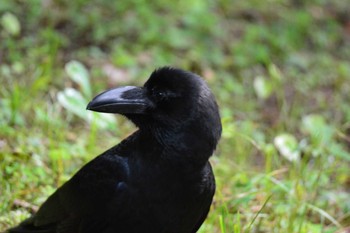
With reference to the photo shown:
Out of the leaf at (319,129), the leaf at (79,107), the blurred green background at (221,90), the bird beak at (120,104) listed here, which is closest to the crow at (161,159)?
the bird beak at (120,104)

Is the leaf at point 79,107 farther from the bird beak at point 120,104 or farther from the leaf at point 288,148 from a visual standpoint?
the bird beak at point 120,104

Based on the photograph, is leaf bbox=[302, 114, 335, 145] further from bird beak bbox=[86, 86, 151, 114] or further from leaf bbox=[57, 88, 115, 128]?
bird beak bbox=[86, 86, 151, 114]

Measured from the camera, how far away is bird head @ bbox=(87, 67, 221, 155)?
287cm

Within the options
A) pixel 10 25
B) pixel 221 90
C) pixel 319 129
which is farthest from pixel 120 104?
pixel 221 90

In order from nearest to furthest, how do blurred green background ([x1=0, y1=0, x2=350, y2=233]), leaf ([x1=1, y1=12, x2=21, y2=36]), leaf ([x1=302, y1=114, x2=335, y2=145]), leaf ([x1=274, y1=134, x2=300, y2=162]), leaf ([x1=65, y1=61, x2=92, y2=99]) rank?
blurred green background ([x1=0, y1=0, x2=350, y2=233]) < leaf ([x1=274, y1=134, x2=300, y2=162]) < leaf ([x1=65, y1=61, x2=92, y2=99]) < leaf ([x1=302, y1=114, x2=335, y2=145]) < leaf ([x1=1, y1=12, x2=21, y2=36])

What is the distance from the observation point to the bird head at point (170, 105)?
287 centimetres

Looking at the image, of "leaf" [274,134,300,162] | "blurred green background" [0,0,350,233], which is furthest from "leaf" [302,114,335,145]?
"leaf" [274,134,300,162]

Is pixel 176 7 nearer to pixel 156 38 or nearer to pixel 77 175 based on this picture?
pixel 156 38

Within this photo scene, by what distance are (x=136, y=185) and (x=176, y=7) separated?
14.2 feet

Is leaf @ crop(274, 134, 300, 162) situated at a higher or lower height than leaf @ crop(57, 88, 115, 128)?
lower

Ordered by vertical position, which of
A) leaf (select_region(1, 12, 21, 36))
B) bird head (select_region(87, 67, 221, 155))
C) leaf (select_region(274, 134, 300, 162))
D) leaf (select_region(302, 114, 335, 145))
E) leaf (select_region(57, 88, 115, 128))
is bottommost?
leaf (select_region(302, 114, 335, 145))

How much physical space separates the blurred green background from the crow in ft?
1.24

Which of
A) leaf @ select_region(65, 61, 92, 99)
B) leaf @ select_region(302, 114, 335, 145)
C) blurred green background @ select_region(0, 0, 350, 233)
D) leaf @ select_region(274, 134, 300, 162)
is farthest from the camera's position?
leaf @ select_region(302, 114, 335, 145)

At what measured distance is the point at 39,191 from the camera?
3928 mm
